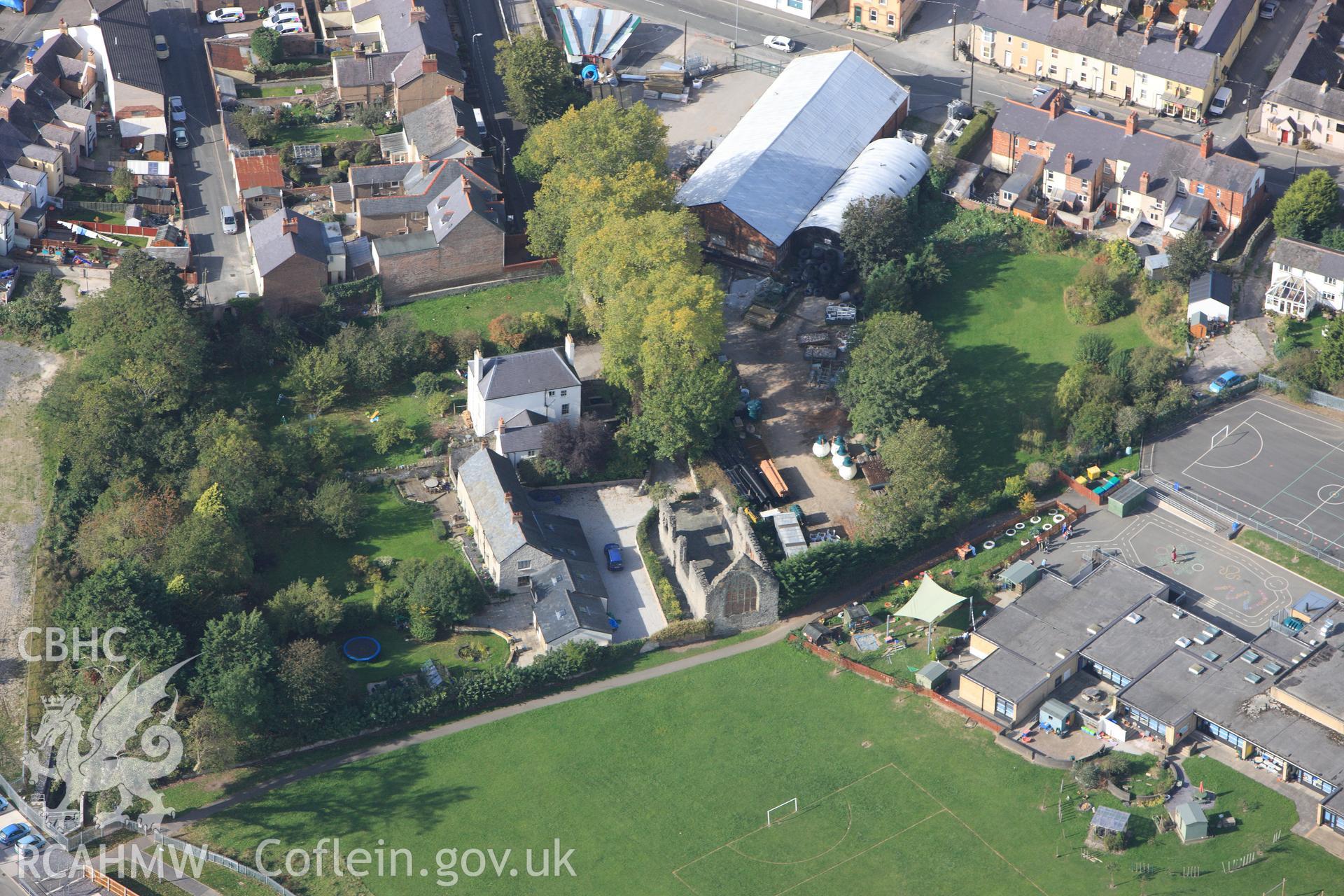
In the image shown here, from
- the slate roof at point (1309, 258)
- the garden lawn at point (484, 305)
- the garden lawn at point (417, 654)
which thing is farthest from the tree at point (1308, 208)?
the garden lawn at point (417, 654)

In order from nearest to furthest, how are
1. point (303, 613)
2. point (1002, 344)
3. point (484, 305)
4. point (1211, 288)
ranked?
point (303, 613)
point (1211, 288)
point (1002, 344)
point (484, 305)

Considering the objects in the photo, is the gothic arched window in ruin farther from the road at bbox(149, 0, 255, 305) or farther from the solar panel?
the road at bbox(149, 0, 255, 305)

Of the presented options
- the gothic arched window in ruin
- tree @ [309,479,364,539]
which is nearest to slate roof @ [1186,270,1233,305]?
the gothic arched window in ruin

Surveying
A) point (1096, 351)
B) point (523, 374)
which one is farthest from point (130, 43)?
point (1096, 351)

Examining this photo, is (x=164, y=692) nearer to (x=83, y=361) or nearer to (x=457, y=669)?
(x=457, y=669)

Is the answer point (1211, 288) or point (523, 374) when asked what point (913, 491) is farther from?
point (1211, 288)
